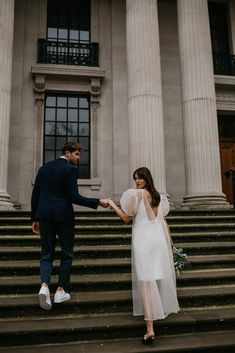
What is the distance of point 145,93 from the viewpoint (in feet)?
34.7

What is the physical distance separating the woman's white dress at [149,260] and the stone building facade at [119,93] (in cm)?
607

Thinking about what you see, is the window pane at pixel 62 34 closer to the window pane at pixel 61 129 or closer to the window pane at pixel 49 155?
the window pane at pixel 61 129

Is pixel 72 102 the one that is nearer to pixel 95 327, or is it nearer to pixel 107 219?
pixel 107 219

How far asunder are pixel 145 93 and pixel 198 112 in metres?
1.71

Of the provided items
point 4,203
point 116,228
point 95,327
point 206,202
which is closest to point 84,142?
point 4,203

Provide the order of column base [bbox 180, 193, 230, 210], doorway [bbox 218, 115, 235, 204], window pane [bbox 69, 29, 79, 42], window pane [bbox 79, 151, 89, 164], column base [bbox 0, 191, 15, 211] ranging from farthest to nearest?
window pane [bbox 69, 29, 79, 42] < doorway [bbox 218, 115, 235, 204] < window pane [bbox 79, 151, 89, 164] < column base [bbox 180, 193, 230, 210] < column base [bbox 0, 191, 15, 211]

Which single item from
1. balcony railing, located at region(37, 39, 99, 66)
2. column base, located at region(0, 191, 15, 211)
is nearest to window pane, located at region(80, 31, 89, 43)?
balcony railing, located at region(37, 39, 99, 66)

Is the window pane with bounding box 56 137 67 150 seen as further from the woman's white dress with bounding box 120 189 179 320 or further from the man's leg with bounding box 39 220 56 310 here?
the woman's white dress with bounding box 120 189 179 320

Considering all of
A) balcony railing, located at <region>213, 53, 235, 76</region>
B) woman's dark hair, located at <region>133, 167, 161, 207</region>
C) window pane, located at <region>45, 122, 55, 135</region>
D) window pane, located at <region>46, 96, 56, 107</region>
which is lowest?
woman's dark hair, located at <region>133, 167, 161, 207</region>

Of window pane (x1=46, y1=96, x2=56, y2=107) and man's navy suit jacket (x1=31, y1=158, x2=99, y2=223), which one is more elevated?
window pane (x1=46, y1=96, x2=56, y2=107)

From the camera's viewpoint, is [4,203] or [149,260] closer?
[149,260]

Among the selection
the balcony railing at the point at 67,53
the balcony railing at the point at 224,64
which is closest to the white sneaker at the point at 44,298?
the balcony railing at the point at 67,53

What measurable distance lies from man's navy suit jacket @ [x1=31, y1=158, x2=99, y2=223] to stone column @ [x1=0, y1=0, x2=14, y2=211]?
546 centimetres

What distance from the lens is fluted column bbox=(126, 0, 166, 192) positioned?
10.3 metres
